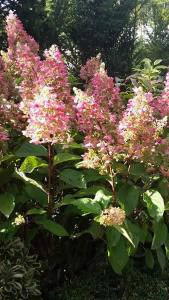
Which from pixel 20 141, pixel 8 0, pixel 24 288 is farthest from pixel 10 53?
pixel 8 0

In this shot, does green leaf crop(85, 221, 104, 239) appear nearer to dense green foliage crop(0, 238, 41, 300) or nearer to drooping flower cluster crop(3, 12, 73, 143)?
dense green foliage crop(0, 238, 41, 300)

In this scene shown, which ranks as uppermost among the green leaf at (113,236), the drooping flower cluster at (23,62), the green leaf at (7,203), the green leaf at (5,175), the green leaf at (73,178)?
the drooping flower cluster at (23,62)

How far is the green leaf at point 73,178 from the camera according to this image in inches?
122

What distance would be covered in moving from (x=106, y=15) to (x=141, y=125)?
50.6ft

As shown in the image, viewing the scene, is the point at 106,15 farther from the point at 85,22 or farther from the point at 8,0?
the point at 8,0

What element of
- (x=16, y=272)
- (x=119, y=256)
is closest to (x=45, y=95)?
→ (x=119, y=256)

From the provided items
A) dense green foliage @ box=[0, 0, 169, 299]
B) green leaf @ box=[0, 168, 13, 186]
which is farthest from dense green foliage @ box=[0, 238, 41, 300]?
green leaf @ box=[0, 168, 13, 186]

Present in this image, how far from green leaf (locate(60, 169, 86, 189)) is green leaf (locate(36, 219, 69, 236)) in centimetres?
30

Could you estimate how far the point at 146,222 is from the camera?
11.2 feet

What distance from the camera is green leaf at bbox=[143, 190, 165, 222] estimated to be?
119 inches

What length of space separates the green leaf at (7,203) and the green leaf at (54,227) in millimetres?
254

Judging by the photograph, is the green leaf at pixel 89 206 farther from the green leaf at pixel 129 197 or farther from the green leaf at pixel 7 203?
the green leaf at pixel 7 203

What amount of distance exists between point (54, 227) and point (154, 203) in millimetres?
664

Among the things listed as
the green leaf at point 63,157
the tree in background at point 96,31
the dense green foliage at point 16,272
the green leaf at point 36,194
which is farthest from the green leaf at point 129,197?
the tree in background at point 96,31
